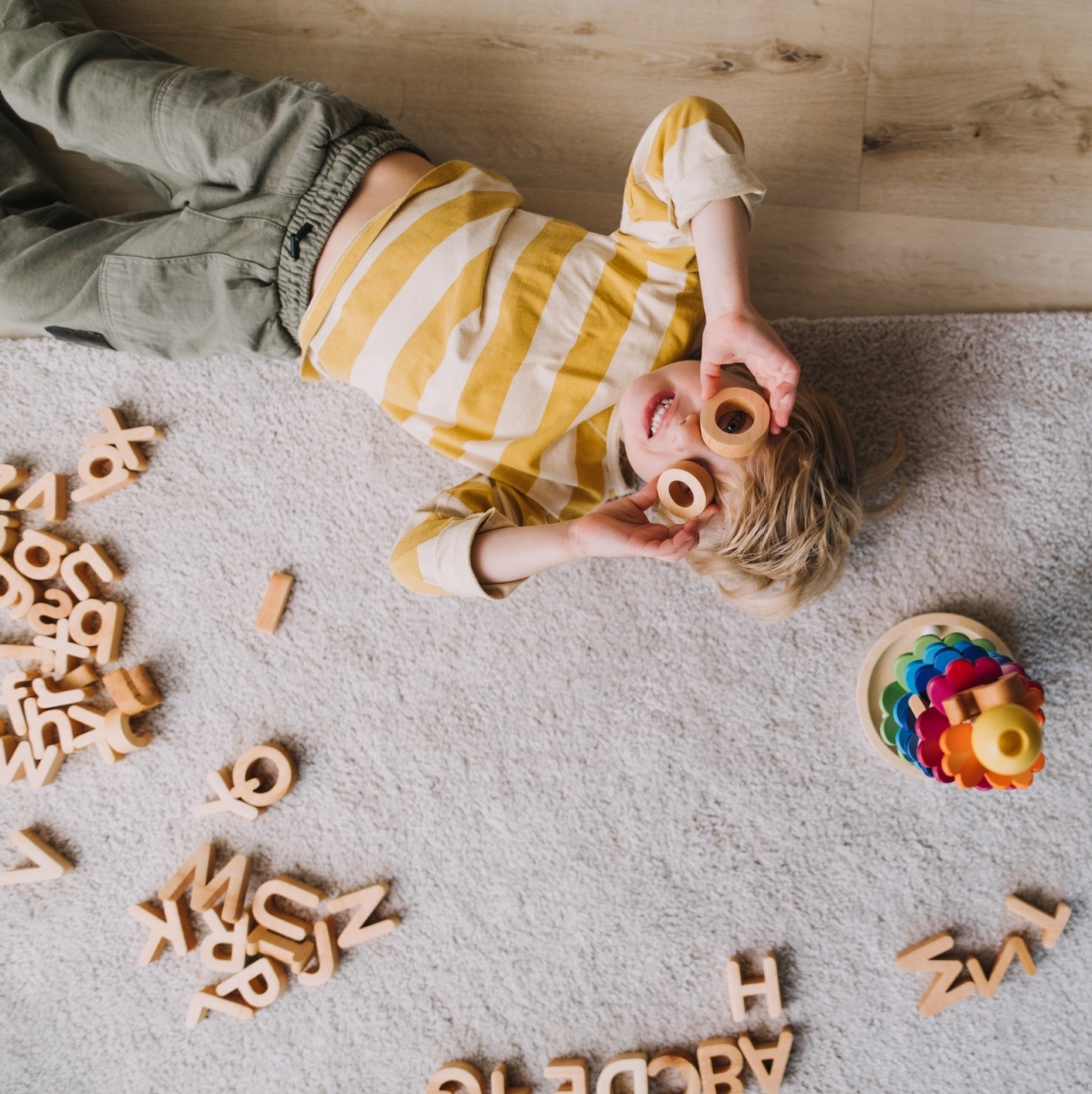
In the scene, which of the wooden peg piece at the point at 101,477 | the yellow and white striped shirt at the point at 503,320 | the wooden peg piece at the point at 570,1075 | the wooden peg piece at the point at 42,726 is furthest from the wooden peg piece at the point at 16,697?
the wooden peg piece at the point at 570,1075

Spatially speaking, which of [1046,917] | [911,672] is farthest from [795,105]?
[1046,917]

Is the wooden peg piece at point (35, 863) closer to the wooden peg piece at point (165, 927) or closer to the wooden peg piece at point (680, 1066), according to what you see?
the wooden peg piece at point (165, 927)

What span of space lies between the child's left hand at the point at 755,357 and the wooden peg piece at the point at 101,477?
664 mm

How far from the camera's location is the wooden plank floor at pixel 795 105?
0.91 metres

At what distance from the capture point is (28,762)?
0.88m

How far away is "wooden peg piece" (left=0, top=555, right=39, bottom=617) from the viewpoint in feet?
2.89

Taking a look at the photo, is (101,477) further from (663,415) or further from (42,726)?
(663,415)

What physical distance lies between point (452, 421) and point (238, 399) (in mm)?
295

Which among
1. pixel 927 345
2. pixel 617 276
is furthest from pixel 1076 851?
pixel 617 276

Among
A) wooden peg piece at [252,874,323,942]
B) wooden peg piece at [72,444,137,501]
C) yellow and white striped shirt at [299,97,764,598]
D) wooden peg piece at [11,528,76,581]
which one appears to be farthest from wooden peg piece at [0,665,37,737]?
yellow and white striped shirt at [299,97,764,598]

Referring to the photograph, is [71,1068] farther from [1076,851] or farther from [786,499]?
[1076,851]

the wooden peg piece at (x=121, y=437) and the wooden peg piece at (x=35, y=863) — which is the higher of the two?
the wooden peg piece at (x=121, y=437)

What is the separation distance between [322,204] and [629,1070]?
99 cm

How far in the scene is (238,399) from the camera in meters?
0.91
